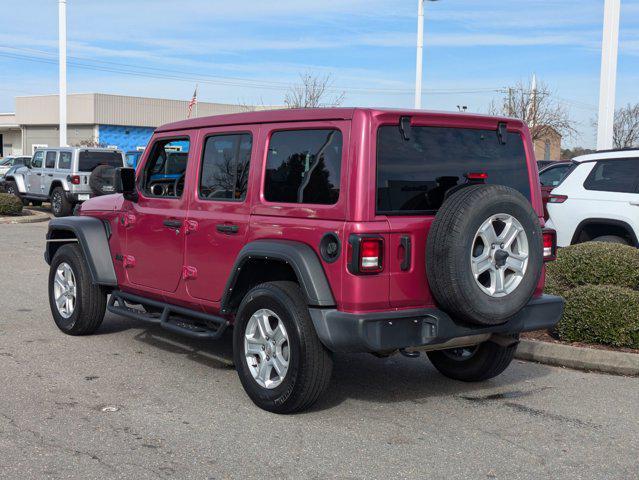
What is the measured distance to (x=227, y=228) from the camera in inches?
229

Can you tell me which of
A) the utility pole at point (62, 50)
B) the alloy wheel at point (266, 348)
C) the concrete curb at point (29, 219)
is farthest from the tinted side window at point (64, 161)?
the alloy wheel at point (266, 348)

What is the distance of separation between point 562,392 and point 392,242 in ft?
7.01

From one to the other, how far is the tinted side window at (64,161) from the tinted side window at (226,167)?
1696cm

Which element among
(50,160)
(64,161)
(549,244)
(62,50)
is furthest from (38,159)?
(549,244)

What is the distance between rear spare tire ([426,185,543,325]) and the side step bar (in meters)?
1.82

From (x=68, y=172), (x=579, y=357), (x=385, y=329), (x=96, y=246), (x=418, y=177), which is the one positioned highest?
(x=68, y=172)

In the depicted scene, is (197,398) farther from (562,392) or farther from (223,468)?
(562,392)

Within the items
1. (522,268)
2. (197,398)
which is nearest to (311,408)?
(197,398)

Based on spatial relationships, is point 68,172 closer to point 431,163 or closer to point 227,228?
point 227,228

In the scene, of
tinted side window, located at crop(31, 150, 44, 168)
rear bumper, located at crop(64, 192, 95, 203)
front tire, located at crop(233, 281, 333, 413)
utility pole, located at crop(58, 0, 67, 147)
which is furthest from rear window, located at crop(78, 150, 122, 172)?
front tire, located at crop(233, 281, 333, 413)

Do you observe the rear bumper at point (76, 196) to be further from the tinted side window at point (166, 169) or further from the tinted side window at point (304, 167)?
the tinted side window at point (304, 167)

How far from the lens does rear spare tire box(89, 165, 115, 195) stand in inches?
753

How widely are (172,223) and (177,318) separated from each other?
0.78 meters

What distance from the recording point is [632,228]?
31.9 feet
